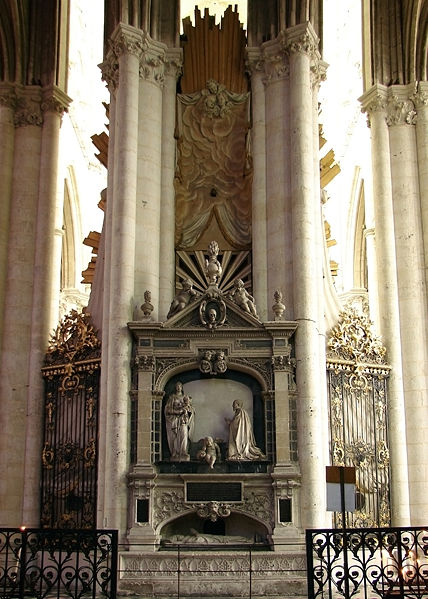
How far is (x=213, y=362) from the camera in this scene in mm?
17219

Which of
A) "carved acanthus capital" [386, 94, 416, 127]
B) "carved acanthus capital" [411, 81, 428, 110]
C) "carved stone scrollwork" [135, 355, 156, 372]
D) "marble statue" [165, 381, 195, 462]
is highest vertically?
"carved acanthus capital" [411, 81, 428, 110]

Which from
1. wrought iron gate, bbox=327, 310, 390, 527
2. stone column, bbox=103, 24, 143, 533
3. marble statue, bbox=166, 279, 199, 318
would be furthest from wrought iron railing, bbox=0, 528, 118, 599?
wrought iron gate, bbox=327, 310, 390, 527

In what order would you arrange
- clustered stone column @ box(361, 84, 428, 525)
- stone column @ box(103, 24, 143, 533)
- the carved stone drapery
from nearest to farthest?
stone column @ box(103, 24, 143, 533)
clustered stone column @ box(361, 84, 428, 525)
the carved stone drapery

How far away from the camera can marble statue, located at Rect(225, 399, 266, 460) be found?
55.1ft

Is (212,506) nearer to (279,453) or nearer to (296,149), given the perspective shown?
(279,453)

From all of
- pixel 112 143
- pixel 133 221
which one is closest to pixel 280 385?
pixel 133 221

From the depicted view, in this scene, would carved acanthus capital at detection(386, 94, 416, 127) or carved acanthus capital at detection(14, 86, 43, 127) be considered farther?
carved acanthus capital at detection(14, 86, 43, 127)

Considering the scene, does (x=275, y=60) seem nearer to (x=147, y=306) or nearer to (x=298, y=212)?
(x=298, y=212)

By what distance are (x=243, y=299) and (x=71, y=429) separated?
184 inches

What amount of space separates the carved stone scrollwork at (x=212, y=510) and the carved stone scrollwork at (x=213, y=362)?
2.46 meters

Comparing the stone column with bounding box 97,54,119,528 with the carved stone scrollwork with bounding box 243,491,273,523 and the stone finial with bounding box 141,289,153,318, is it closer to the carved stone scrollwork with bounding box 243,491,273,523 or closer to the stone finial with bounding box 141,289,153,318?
the stone finial with bounding box 141,289,153,318

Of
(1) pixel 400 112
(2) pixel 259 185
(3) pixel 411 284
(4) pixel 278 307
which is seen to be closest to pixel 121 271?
(4) pixel 278 307

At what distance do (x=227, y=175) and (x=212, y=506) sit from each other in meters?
7.39

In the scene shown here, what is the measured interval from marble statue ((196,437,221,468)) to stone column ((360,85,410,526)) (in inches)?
170
